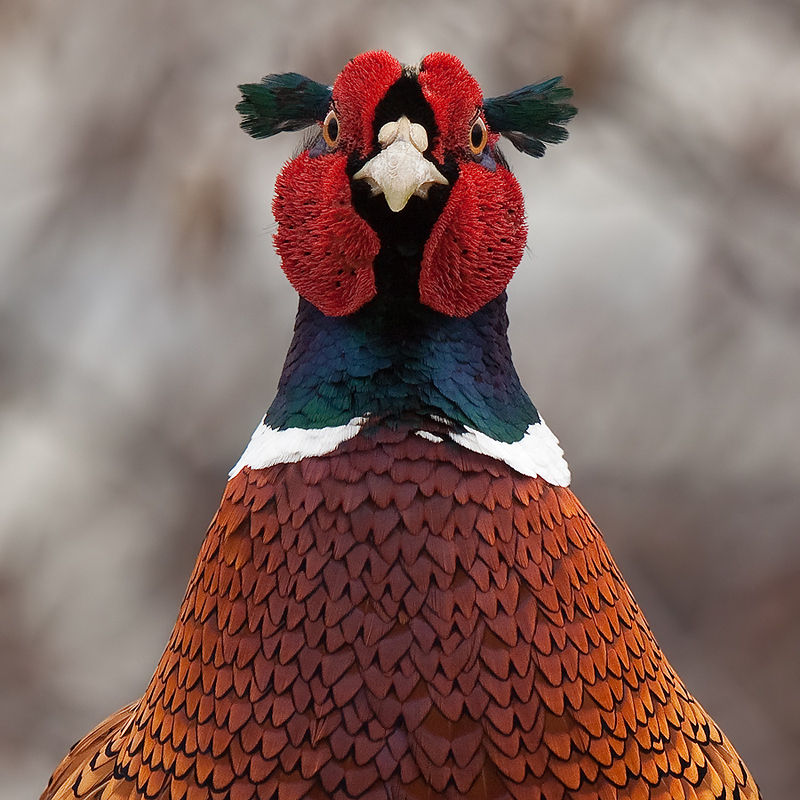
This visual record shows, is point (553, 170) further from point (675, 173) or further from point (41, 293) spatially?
point (41, 293)

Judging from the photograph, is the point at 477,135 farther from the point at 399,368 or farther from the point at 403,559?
the point at 403,559

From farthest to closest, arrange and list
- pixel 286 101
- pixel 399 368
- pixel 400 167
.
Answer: pixel 286 101
pixel 399 368
pixel 400 167

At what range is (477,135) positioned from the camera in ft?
3.96

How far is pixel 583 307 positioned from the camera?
2.68m

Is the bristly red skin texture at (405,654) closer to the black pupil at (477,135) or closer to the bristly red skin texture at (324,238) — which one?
the bristly red skin texture at (324,238)

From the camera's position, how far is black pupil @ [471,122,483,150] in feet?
3.92

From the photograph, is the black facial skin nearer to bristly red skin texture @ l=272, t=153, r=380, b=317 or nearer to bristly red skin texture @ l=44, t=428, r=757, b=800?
bristly red skin texture @ l=272, t=153, r=380, b=317

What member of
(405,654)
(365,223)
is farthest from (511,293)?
(405,654)

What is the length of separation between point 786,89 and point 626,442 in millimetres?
1057

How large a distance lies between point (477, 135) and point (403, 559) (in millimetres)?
545

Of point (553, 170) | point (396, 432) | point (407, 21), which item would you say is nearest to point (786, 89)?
point (553, 170)

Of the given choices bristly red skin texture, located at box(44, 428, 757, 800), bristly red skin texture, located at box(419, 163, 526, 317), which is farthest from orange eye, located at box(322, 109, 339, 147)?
bristly red skin texture, located at box(44, 428, 757, 800)

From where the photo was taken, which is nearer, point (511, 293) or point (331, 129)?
point (331, 129)

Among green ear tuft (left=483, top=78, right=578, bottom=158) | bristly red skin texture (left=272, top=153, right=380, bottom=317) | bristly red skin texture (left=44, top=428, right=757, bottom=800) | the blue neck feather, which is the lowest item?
bristly red skin texture (left=44, top=428, right=757, bottom=800)
